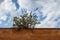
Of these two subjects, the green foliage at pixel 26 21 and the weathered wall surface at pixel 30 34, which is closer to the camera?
the weathered wall surface at pixel 30 34

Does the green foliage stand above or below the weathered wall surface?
above

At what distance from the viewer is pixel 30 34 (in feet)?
12.7

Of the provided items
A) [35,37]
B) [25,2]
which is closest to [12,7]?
[25,2]

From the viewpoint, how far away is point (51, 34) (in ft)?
12.6

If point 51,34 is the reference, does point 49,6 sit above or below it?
above

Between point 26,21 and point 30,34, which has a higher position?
point 26,21

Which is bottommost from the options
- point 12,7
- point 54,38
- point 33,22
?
point 54,38

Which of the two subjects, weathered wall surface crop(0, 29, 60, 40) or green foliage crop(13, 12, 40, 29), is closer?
weathered wall surface crop(0, 29, 60, 40)

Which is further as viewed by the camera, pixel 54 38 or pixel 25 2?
pixel 25 2

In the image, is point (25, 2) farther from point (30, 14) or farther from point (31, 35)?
point (31, 35)

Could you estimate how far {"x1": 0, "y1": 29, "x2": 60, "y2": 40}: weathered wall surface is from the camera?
3.83 meters

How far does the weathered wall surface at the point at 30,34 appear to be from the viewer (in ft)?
12.6

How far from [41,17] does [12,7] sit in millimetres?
604

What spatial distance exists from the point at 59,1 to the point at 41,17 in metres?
0.47
